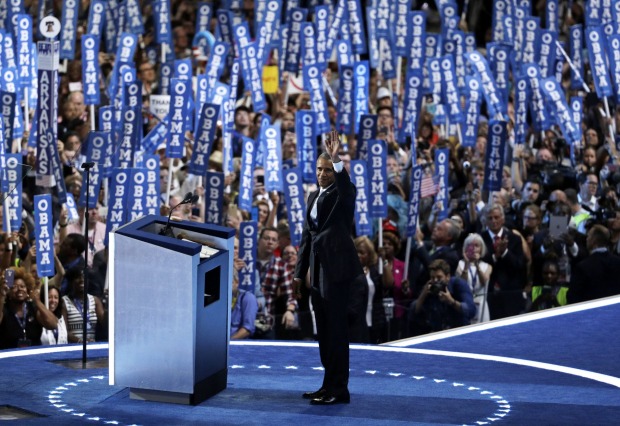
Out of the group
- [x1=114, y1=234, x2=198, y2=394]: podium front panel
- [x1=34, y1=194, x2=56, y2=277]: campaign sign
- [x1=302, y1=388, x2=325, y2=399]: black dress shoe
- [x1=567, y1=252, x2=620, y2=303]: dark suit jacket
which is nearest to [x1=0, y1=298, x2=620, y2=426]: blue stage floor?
[x1=302, y1=388, x2=325, y2=399]: black dress shoe

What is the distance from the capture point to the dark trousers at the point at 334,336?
26.4 ft

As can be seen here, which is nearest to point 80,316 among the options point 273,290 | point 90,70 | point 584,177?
point 273,290

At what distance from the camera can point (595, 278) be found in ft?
40.8

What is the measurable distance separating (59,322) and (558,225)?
534 centimetres

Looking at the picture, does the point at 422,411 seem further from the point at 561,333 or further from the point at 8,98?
the point at 8,98

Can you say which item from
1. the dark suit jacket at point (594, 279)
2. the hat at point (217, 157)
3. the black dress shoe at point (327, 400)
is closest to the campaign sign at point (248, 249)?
the dark suit jacket at point (594, 279)

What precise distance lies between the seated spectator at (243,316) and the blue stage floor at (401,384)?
0.96 meters

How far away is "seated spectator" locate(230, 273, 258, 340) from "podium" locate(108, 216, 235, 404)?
9.97ft

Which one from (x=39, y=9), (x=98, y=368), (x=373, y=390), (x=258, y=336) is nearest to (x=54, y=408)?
(x=98, y=368)

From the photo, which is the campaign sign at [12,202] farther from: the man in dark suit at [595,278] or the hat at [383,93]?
the hat at [383,93]

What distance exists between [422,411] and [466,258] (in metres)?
5.12

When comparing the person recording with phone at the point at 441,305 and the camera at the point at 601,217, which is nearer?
the person recording with phone at the point at 441,305

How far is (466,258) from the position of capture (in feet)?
42.0

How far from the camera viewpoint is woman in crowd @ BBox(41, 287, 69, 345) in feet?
35.7
